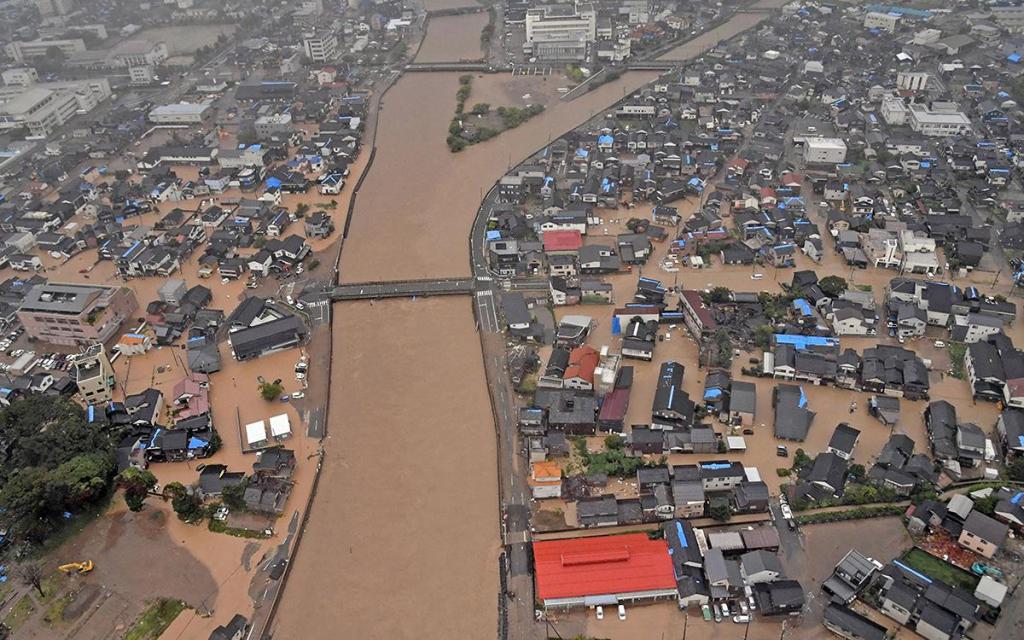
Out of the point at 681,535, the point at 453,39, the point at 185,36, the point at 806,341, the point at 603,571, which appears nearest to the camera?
the point at 603,571

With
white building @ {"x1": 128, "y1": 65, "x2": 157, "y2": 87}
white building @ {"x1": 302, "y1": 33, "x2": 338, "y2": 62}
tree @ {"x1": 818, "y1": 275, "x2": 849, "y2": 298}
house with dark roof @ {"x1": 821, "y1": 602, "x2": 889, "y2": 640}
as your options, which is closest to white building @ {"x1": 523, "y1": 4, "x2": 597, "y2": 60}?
white building @ {"x1": 302, "y1": 33, "x2": 338, "y2": 62}

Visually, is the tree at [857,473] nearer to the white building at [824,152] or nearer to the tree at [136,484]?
the tree at [136,484]

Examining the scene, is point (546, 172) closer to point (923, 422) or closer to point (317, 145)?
point (317, 145)

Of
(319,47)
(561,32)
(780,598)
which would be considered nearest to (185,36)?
(319,47)

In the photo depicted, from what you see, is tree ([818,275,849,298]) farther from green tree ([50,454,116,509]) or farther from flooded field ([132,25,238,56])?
flooded field ([132,25,238,56])

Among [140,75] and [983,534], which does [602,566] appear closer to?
[983,534]

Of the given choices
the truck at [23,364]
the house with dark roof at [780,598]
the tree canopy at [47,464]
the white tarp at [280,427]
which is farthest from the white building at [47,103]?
the house with dark roof at [780,598]

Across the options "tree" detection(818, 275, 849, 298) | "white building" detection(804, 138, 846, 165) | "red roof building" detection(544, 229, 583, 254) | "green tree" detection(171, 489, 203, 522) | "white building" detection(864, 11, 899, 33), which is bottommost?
"green tree" detection(171, 489, 203, 522)
